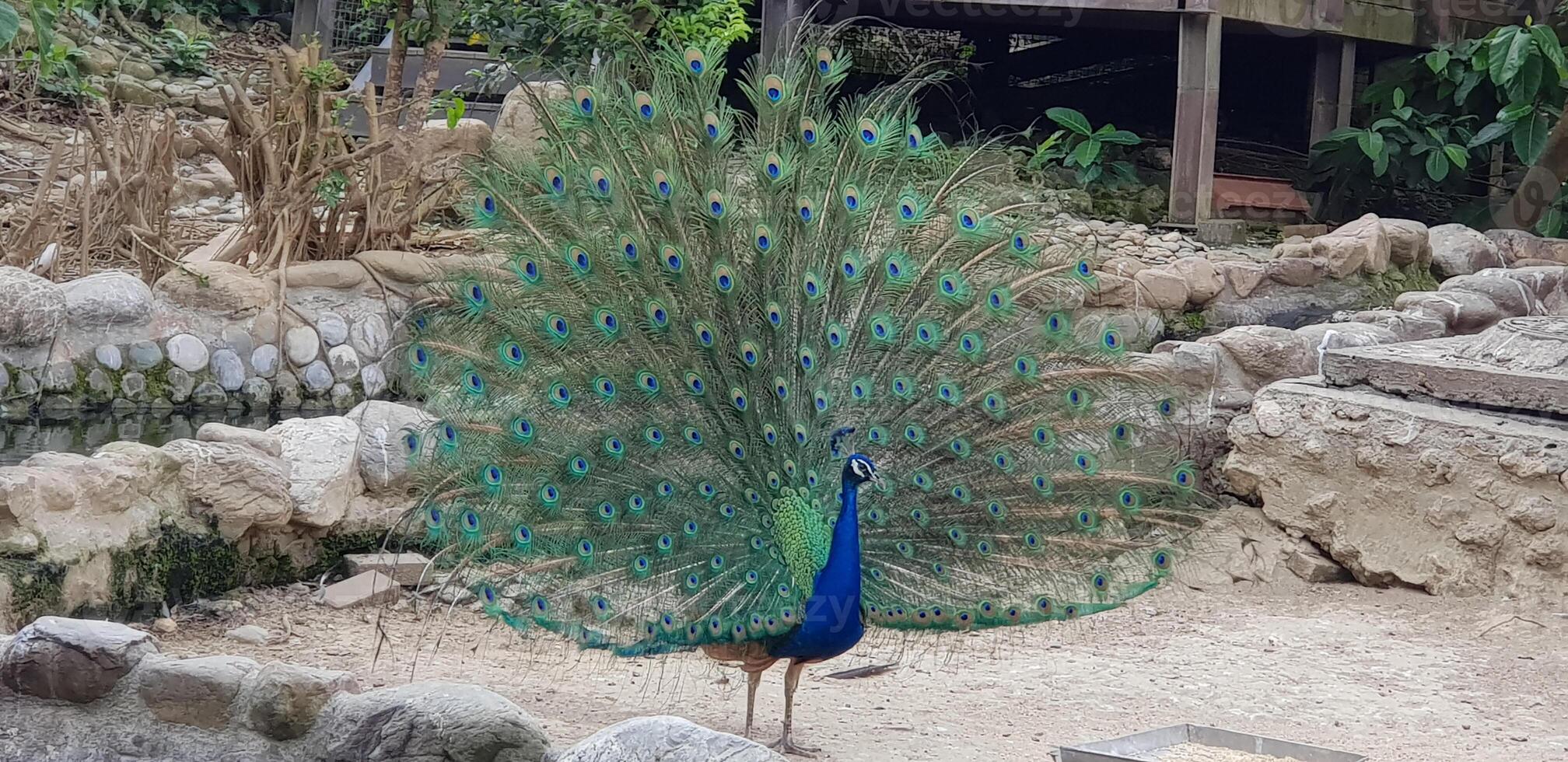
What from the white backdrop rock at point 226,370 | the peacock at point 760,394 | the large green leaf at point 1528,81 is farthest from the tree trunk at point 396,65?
the large green leaf at point 1528,81

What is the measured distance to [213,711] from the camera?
13.5 feet

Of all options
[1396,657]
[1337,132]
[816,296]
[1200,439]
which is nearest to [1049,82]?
[1337,132]

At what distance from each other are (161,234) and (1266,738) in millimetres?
7357

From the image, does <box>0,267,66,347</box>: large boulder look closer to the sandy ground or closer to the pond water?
the pond water

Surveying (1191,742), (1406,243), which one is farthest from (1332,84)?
(1191,742)

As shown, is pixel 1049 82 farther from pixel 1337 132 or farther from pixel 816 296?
pixel 816 296

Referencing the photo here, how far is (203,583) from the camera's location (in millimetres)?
5980

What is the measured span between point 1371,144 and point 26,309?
10.5 meters

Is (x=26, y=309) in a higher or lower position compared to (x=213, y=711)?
higher

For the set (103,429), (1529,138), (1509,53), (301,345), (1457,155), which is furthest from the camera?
(1457,155)

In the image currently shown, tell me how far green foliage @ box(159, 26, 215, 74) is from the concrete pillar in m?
11.4

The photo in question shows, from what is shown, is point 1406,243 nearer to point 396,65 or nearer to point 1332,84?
point 1332,84

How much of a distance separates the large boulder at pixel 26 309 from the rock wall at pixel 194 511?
8.40 ft

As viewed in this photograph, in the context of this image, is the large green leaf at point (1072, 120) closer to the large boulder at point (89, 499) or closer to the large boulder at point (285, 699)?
the large boulder at point (89, 499)
